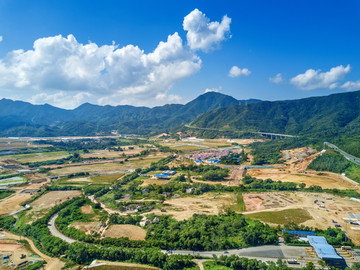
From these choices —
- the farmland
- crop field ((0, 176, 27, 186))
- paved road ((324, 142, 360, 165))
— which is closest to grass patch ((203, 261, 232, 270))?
the farmland

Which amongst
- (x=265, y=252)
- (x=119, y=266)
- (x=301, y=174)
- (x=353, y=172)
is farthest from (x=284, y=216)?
(x=353, y=172)

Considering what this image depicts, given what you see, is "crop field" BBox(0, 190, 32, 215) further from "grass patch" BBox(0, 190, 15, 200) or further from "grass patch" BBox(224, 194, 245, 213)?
"grass patch" BBox(224, 194, 245, 213)

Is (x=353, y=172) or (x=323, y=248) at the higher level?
(x=353, y=172)

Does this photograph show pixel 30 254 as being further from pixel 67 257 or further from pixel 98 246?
pixel 98 246

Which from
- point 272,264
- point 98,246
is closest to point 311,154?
point 272,264

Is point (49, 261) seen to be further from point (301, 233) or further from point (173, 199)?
point (301, 233)

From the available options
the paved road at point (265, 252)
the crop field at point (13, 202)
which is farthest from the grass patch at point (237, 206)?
the crop field at point (13, 202)
